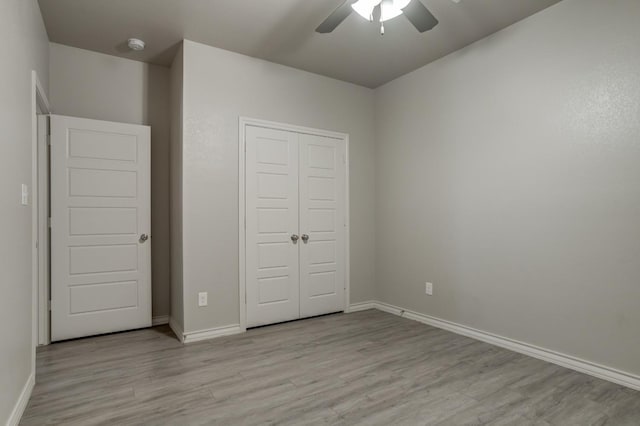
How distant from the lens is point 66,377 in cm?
261

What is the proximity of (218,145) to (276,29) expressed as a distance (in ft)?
3.92

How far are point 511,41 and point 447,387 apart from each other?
2860 mm

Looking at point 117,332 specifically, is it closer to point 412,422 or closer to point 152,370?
point 152,370

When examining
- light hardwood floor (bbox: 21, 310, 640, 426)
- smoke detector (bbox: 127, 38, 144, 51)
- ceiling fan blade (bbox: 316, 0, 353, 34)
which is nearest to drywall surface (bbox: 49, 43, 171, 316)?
smoke detector (bbox: 127, 38, 144, 51)

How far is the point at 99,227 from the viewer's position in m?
3.52

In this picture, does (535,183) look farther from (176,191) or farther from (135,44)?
(135,44)

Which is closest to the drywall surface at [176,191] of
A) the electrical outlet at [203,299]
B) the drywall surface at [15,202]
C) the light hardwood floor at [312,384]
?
the electrical outlet at [203,299]

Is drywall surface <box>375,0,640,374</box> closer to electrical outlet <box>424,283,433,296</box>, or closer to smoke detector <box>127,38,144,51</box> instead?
electrical outlet <box>424,283,433,296</box>

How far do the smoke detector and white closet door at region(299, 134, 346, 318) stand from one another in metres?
1.77

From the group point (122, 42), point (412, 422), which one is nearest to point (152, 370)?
point (412, 422)

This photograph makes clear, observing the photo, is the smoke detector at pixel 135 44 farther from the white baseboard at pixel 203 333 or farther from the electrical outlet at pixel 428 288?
the electrical outlet at pixel 428 288

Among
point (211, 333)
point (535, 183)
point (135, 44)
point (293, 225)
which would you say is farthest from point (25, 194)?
point (535, 183)

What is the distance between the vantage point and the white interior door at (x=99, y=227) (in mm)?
3361

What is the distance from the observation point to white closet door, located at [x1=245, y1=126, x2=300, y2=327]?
149 inches
